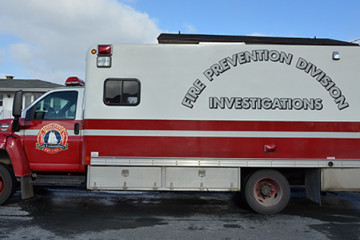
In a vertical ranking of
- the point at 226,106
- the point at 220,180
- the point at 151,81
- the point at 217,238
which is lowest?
the point at 217,238

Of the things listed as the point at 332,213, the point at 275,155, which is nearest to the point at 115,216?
the point at 275,155

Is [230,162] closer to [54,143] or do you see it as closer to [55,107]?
[54,143]

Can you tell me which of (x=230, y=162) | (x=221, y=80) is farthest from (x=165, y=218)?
(x=221, y=80)

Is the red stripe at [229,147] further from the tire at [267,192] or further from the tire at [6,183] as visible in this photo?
the tire at [6,183]

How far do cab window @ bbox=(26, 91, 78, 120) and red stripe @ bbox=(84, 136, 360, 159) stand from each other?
83cm

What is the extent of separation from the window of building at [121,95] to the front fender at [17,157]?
193 centimetres

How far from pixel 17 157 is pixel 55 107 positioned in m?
1.17

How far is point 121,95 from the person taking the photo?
5.64m

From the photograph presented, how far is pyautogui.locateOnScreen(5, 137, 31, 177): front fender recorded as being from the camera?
5.71 m

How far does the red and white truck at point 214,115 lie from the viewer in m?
5.61

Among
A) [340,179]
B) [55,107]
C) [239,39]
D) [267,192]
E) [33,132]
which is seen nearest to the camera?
[340,179]

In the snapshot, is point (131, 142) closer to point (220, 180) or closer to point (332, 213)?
point (220, 180)

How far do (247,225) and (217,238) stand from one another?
863 millimetres

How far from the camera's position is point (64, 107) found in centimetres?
611
